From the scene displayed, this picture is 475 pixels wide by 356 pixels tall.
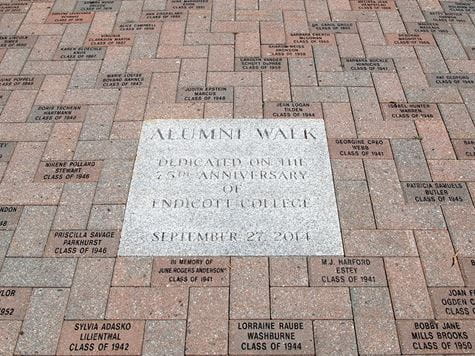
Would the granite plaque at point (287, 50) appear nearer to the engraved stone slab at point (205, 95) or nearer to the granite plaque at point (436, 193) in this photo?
the engraved stone slab at point (205, 95)

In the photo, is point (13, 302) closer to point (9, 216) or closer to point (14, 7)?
point (9, 216)

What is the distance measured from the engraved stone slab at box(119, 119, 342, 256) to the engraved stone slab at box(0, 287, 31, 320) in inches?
28.6

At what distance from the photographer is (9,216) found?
14.0 feet

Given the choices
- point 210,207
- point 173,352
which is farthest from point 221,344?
point 210,207

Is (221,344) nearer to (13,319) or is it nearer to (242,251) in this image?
(242,251)

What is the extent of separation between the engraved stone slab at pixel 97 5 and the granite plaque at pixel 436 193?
161 inches

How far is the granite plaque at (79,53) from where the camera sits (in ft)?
18.9

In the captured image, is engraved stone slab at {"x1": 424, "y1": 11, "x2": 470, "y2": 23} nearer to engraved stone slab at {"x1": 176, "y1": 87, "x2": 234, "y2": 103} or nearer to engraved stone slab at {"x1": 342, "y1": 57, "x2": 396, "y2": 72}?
engraved stone slab at {"x1": 342, "y1": 57, "x2": 396, "y2": 72}

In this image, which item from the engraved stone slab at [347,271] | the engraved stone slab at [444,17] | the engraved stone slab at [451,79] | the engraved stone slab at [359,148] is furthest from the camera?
the engraved stone slab at [444,17]

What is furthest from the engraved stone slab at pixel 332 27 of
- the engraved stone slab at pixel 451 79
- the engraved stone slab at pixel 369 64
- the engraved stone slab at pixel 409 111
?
the engraved stone slab at pixel 409 111

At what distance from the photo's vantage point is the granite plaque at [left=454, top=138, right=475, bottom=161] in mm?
4699

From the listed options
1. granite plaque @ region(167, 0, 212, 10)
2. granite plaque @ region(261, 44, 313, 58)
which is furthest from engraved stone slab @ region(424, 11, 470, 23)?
granite plaque @ region(167, 0, 212, 10)

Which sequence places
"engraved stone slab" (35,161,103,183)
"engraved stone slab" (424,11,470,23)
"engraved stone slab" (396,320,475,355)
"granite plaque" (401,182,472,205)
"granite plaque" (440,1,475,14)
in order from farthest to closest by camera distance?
1. "granite plaque" (440,1,475,14)
2. "engraved stone slab" (424,11,470,23)
3. "engraved stone slab" (35,161,103,183)
4. "granite plaque" (401,182,472,205)
5. "engraved stone slab" (396,320,475,355)

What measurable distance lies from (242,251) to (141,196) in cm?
97
